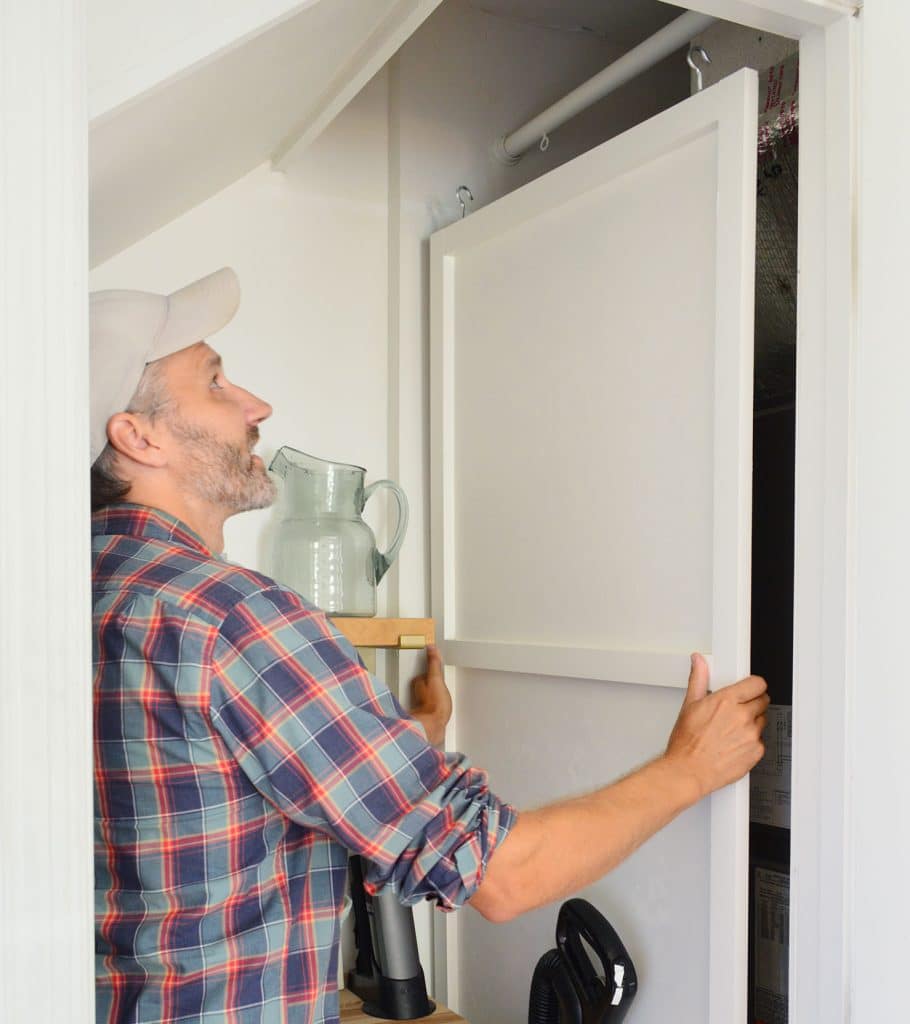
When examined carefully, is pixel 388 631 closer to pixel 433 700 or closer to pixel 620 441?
pixel 433 700

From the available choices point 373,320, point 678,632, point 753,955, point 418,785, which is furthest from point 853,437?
point 373,320

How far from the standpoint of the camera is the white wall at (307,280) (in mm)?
1818

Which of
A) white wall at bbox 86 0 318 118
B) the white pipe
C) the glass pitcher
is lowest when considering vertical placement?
the glass pitcher

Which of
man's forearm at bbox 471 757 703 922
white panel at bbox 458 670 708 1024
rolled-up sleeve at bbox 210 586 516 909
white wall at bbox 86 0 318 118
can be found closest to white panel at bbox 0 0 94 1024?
white wall at bbox 86 0 318 118

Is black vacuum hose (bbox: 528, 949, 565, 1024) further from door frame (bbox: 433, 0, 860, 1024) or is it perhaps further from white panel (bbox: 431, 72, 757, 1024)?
door frame (bbox: 433, 0, 860, 1024)

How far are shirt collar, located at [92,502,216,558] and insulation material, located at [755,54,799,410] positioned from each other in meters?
0.80

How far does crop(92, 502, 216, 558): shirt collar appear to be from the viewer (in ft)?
3.84

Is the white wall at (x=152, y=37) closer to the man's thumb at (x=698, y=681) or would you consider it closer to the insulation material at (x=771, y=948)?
the man's thumb at (x=698, y=681)

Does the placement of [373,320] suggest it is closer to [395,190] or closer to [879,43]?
[395,190]

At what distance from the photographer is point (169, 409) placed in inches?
49.1

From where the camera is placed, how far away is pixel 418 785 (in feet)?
3.27

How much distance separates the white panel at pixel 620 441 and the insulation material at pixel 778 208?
0.60 feet

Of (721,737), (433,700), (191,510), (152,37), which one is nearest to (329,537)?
(433,700)

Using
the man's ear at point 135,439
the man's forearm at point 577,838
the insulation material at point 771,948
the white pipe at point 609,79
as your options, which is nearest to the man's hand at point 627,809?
the man's forearm at point 577,838
